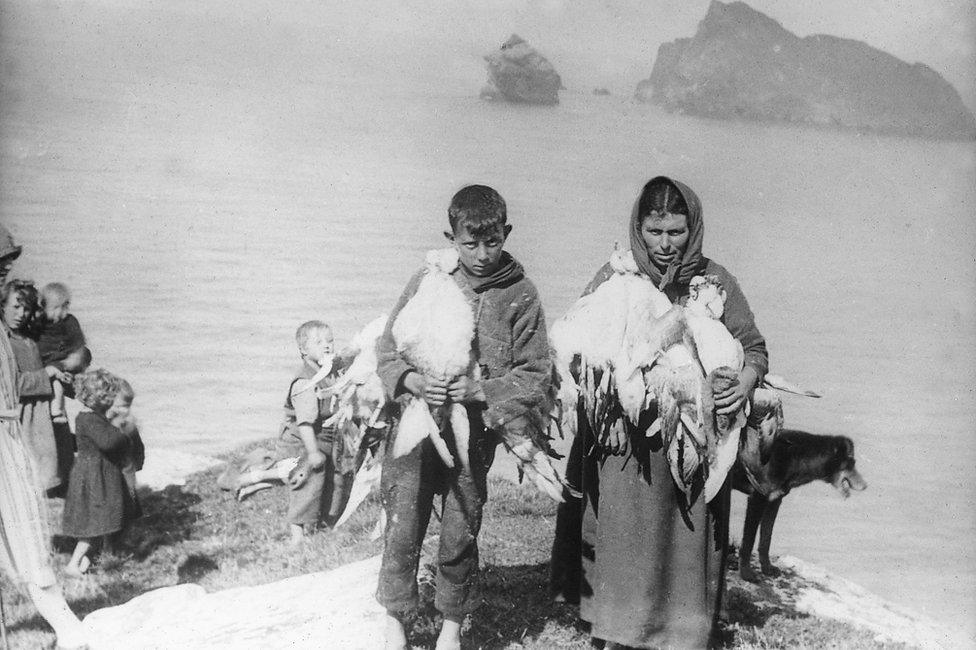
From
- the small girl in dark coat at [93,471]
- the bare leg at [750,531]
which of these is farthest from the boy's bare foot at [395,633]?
the small girl in dark coat at [93,471]

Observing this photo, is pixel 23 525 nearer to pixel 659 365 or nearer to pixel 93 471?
pixel 93 471

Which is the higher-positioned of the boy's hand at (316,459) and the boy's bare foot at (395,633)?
the boy's hand at (316,459)

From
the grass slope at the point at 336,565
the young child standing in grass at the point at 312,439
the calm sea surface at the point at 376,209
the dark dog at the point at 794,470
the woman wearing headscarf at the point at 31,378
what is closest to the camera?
the grass slope at the point at 336,565

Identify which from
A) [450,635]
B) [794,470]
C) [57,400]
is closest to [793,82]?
[794,470]

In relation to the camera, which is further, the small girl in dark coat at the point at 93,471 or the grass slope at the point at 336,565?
the small girl in dark coat at the point at 93,471

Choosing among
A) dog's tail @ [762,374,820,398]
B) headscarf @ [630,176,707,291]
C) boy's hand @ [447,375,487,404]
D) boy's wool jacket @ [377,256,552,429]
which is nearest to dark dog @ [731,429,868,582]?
dog's tail @ [762,374,820,398]

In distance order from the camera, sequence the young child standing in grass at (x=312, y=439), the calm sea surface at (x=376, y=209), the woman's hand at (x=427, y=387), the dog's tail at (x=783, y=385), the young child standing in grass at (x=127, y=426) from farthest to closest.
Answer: the calm sea surface at (x=376, y=209)
the young child standing in grass at (x=312, y=439)
the young child standing in grass at (x=127, y=426)
the dog's tail at (x=783, y=385)
the woman's hand at (x=427, y=387)

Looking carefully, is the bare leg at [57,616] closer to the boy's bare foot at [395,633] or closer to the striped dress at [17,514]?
the striped dress at [17,514]
